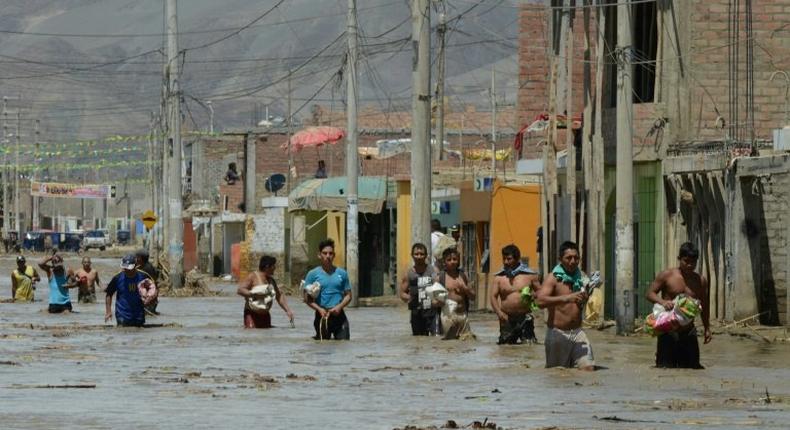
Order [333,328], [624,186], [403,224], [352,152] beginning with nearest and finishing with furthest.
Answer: [333,328], [624,186], [352,152], [403,224]

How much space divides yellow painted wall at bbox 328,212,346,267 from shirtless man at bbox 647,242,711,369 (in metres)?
35.8

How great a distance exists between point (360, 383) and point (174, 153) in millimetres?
34512

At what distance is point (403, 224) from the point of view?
49.3m

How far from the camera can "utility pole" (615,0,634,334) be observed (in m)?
28.8

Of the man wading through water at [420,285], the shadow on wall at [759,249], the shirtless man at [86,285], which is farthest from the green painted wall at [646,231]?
the shirtless man at [86,285]

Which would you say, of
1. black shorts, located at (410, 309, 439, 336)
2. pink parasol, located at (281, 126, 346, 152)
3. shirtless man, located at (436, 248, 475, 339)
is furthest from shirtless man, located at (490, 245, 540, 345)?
pink parasol, located at (281, 126, 346, 152)

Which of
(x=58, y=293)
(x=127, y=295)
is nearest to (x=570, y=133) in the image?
Answer: (x=127, y=295)

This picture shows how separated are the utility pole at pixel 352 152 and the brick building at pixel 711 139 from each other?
9725mm

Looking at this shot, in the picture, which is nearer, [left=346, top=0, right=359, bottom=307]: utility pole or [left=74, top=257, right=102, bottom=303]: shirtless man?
[left=346, top=0, right=359, bottom=307]: utility pole

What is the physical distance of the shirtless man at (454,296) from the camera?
25891mm

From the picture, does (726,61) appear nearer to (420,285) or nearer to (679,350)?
(420,285)

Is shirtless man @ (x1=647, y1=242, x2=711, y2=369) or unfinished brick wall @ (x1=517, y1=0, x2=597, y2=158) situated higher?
unfinished brick wall @ (x1=517, y1=0, x2=597, y2=158)

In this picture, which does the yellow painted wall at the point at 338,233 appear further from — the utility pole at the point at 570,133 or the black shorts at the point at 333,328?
the black shorts at the point at 333,328

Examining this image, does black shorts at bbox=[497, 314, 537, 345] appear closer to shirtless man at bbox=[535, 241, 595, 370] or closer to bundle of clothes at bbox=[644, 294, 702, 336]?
shirtless man at bbox=[535, 241, 595, 370]
